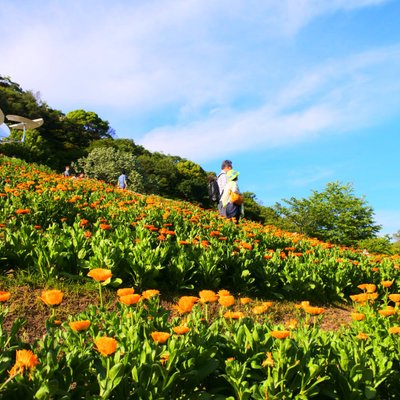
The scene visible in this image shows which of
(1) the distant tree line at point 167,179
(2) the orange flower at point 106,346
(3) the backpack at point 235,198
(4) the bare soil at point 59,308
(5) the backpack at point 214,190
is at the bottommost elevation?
(4) the bare soil at point 59,308

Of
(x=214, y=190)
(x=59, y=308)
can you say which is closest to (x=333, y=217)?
(x=214, y=190)

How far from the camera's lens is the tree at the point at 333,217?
22859 millimetres

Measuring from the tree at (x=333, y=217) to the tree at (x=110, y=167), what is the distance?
13.9 m

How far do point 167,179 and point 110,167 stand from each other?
20871 mm

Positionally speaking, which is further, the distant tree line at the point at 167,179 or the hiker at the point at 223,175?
the distant tree line at the point at 167,179

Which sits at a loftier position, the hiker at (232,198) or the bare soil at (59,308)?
the hiker at (232,198)

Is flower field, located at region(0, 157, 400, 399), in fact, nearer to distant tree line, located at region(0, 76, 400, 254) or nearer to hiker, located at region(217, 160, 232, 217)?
hiker, located at region(217, 160, 232, 217)

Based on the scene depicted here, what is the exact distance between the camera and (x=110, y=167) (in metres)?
33.3

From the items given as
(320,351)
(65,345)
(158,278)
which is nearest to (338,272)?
(158,278)

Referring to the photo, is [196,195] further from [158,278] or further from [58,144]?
[158,278]

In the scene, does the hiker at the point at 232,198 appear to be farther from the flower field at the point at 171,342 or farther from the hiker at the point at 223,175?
the flower field at the point at 171,342

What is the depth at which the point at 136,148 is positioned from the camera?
63.8m

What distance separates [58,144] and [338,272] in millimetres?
54916

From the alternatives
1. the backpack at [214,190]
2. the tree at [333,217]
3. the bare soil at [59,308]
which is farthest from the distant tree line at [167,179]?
the bare soil at [59,308]
